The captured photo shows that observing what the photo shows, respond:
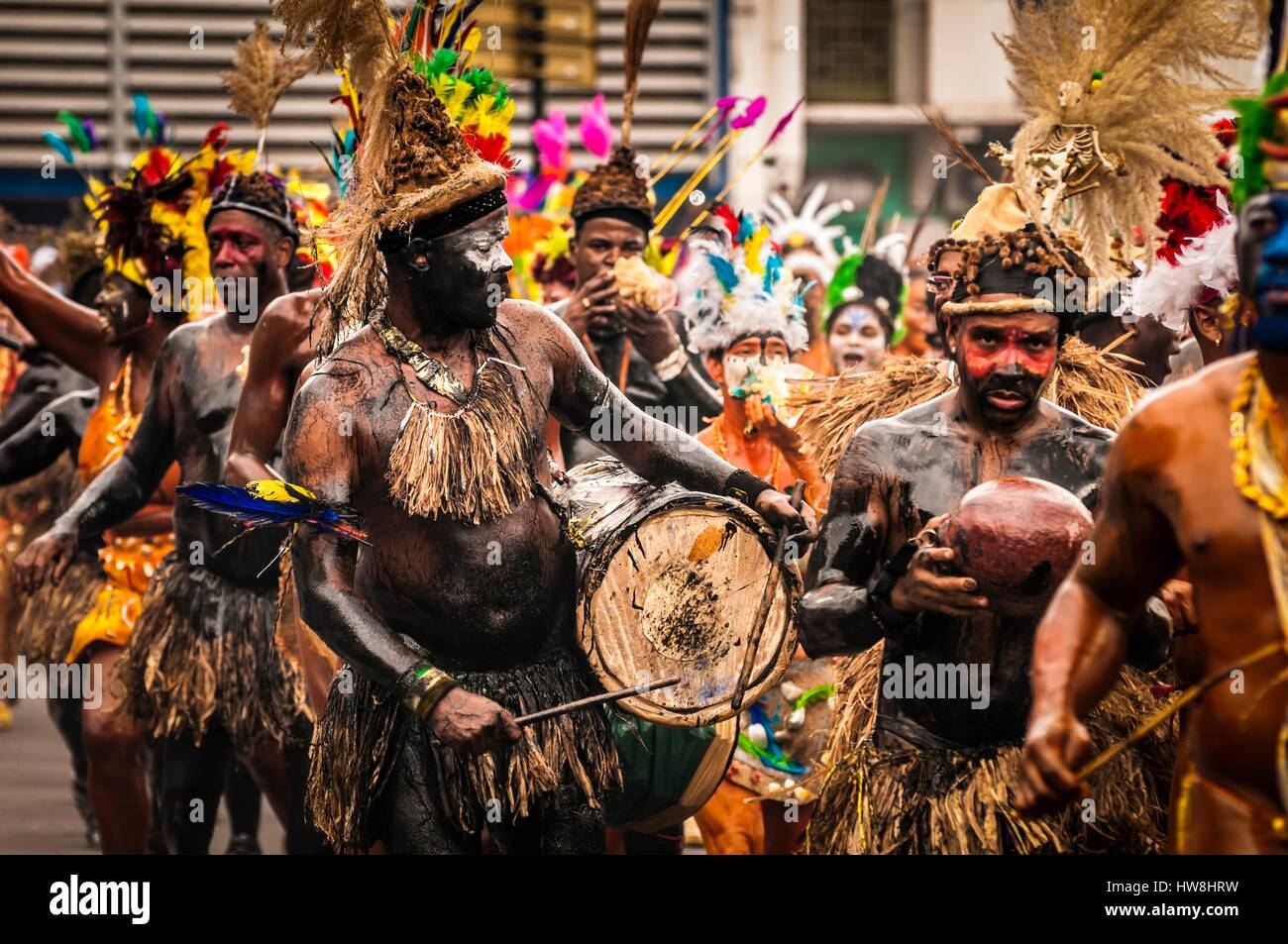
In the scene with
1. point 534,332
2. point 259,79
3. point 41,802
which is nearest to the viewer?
point 534,332

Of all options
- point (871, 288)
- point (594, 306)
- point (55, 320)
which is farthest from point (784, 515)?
point (871, 288)

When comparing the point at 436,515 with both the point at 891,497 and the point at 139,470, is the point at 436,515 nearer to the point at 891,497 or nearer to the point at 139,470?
the point at 891,497

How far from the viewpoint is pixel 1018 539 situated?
4418 mm

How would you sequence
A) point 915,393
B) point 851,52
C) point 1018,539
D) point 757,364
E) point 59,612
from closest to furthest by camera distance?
point 1018,539 → point 915,393 → point 757,364 → point 59,612 → point 851,52

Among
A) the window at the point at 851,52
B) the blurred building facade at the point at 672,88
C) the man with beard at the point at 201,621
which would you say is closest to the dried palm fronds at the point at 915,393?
the man with beard at the point at 201,621

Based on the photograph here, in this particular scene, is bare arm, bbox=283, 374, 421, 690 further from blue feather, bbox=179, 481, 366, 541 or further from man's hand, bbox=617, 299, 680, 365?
man's hand, bbox=617, 299, 680, 365

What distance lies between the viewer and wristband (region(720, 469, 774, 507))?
205 inches

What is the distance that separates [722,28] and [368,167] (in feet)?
54.3

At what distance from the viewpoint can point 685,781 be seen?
5.36 meters

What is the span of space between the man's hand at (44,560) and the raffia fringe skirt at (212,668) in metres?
0.56

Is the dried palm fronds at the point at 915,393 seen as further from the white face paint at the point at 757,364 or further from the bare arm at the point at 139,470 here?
the bare arm at the point at 139,470

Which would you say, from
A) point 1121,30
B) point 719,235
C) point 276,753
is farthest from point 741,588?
point 719,235

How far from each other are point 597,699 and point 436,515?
608mm

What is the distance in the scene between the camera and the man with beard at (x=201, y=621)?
6.98m
